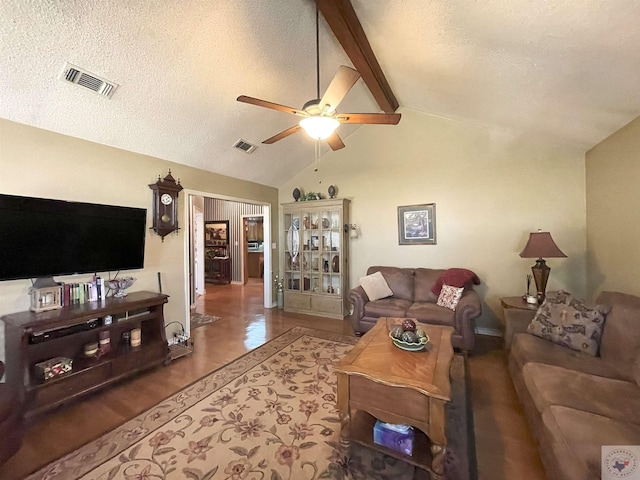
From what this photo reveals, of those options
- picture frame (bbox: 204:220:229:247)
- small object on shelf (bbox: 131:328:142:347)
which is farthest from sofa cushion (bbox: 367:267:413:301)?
picture frame (bbox: 204:220:229:247)

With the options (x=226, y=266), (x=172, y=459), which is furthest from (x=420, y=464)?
(x=226, y=266)

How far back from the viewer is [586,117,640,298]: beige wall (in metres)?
2.43

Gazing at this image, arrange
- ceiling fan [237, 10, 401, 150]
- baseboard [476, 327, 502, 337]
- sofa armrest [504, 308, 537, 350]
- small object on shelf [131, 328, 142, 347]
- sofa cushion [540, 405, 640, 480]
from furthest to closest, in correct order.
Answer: baseboard [476, 327, 502, 337]
small object on shelf [131, 328, 142, 347]
sofa armrest [504, 308, 537, 350]
ceiling fan [237, 10, 401, 150]
sofa cushion [540, 405, 640, 480]

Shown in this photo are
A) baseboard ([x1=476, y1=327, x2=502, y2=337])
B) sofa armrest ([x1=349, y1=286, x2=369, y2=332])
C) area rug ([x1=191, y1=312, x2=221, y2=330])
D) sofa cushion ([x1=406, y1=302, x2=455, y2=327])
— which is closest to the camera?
sofa cushion ([x1=406, y1=302, x2=455, y2=327])

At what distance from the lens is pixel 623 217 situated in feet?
8.54

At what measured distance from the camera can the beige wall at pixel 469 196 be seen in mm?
3572

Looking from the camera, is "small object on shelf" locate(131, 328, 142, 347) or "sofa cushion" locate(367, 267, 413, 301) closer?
"small object on shelf" locate(131, 328, 142, 347)

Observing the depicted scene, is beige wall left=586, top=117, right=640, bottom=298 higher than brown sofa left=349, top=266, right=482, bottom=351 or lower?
higher

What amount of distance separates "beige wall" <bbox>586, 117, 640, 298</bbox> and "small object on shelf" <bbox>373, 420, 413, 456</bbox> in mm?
2524

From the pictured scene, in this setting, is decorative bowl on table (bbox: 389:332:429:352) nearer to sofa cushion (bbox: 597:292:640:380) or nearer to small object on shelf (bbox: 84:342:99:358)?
sofa cushion (bbox: 597:292:640:380)

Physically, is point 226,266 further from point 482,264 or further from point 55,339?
point 482,264

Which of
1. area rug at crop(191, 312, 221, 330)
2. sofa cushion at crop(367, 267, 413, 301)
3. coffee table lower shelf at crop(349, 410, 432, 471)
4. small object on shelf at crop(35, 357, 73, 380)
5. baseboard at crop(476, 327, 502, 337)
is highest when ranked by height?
sofa cushion at crop(367, 267, 413, 301)

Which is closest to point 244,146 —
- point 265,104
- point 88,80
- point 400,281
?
point 88,80

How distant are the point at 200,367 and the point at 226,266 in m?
5.78
